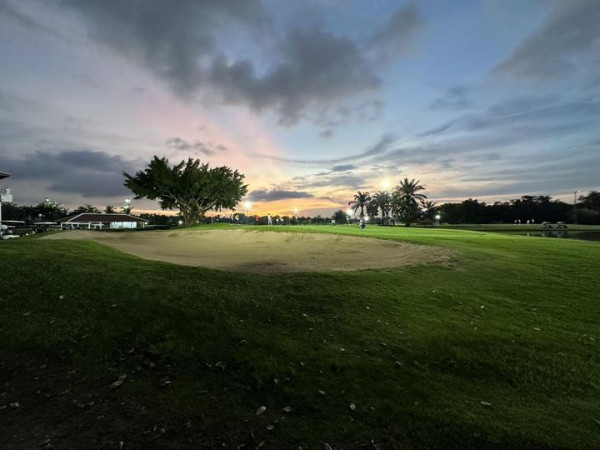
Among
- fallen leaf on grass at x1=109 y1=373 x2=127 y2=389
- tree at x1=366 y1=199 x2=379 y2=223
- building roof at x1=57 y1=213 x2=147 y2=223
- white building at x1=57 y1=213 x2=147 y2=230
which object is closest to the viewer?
fallen leaf on grass at x1=109 y1=373 x2=127 y2=389

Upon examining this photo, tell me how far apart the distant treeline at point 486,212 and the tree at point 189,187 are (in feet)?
101

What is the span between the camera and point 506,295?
9.45 metres

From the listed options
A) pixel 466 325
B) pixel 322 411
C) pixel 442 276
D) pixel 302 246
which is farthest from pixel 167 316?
pixel 302 246

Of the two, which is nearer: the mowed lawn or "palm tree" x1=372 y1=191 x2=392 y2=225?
the mowed lawn

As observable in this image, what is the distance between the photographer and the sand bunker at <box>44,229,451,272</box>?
551 inches

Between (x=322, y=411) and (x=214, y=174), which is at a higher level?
(x=214, y=174)

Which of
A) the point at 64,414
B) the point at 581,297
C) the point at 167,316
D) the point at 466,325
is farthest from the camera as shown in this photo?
the point at 581,297

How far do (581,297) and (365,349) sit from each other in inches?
310

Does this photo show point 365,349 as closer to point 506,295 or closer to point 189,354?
point 189,354

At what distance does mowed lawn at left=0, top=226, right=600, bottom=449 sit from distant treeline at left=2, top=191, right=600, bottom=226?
8484 cm

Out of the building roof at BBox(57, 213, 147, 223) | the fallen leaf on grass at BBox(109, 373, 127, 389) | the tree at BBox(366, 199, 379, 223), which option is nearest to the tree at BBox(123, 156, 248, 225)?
the building roof at BBox(57, 213, 147, 223)

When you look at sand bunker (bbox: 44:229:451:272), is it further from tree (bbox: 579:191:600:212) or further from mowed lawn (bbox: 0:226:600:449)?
tree (bbox: 579:191:600:212)

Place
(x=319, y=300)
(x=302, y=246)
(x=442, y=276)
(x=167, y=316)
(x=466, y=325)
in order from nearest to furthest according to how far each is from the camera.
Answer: (x=167, y=316) < (x=466, y=325) < (x=319, y=300) < (x=442, y=276) < (x=302, y=246)

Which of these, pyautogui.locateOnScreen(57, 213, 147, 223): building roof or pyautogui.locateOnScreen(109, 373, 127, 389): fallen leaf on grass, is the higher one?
pyautogui.locateOnScreen(57, 213, 147, 223): building roof
